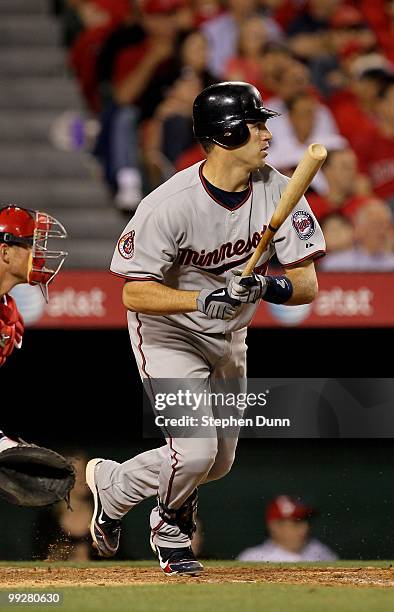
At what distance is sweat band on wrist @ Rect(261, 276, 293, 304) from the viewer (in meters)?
4.01

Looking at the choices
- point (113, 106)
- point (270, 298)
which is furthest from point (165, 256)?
point (113, 106)

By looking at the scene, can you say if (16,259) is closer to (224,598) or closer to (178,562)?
(178,562)

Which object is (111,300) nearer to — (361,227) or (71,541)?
(71,541)

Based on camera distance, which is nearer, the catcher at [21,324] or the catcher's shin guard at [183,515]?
the catcher at [21,324]

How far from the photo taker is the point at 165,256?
4117 mm

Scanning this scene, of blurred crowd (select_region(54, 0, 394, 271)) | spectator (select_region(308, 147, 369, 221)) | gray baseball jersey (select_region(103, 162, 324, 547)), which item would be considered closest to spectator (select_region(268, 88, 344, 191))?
blurred crowd (select_region(54, 0, 394, 271))

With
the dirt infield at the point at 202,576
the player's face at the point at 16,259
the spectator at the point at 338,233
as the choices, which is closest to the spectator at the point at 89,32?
the spectator at the point at 338,233

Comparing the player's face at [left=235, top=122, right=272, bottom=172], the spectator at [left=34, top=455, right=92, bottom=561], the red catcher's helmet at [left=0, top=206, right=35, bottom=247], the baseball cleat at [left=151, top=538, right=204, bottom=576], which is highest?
the player's face at [left=235, top=122, right=272, bottom=172]

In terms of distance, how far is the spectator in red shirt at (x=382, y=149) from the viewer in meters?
7.12

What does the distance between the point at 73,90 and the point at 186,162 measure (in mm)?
1526

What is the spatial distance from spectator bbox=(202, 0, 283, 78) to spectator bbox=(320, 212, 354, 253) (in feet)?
6.40

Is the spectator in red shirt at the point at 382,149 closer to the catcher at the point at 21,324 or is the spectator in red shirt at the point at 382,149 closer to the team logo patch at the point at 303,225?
the team logo patch at the point at 303,225

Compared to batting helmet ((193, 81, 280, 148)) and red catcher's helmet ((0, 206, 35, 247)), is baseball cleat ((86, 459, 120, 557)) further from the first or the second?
batting helmet ((193, 81, 280, 148))

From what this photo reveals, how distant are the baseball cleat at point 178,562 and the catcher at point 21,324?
394mm
